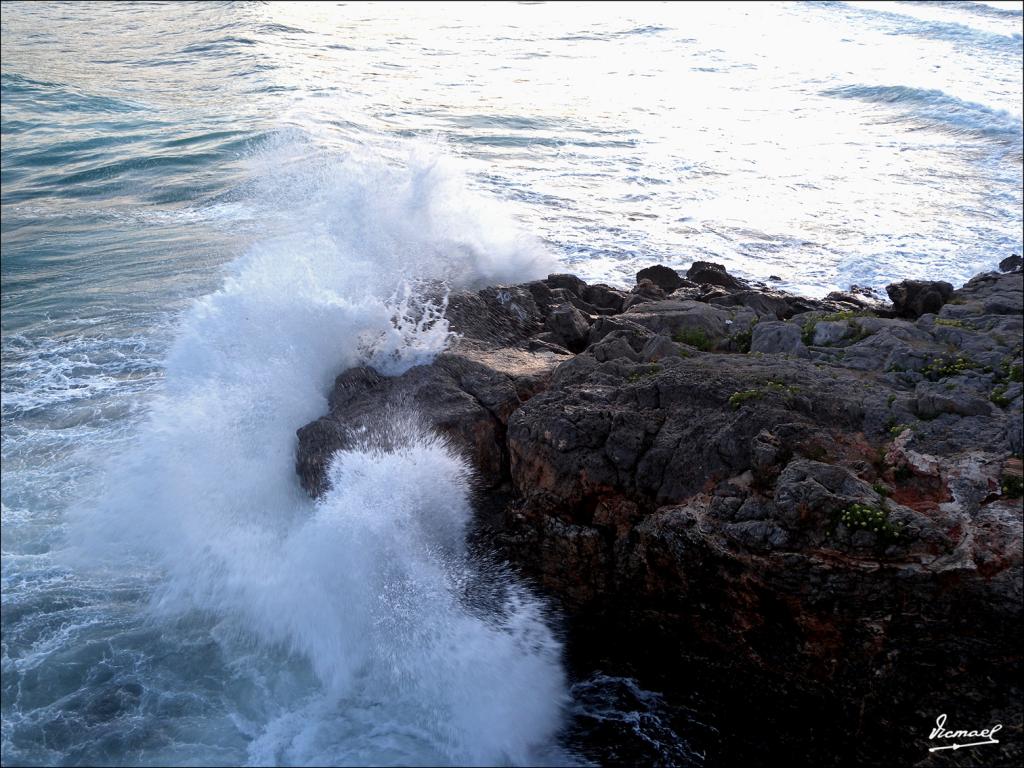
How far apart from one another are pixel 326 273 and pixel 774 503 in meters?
7.25

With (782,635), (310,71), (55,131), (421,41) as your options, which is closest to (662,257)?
(782,635)

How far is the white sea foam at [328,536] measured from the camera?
24.6 feet

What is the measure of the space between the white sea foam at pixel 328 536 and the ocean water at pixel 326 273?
32 millimetres

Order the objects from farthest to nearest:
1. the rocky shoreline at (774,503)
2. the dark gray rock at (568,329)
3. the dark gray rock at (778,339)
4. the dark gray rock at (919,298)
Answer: the dark gray rock at (568,329) < the dark gray rock at (919,298) < the dark gray rock at (778,339) < the rocky shoreline at (774,503)

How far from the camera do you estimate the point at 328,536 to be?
337 inches

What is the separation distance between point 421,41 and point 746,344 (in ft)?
94.2

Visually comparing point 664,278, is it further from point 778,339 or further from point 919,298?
point 778,339

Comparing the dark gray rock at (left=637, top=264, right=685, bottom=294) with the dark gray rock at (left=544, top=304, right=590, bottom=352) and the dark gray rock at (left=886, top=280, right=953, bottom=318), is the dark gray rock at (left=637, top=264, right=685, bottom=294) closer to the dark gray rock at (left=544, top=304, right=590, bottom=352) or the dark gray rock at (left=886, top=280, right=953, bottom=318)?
the dark gray rock at (left=544, top=304, right=590, bottom=352)

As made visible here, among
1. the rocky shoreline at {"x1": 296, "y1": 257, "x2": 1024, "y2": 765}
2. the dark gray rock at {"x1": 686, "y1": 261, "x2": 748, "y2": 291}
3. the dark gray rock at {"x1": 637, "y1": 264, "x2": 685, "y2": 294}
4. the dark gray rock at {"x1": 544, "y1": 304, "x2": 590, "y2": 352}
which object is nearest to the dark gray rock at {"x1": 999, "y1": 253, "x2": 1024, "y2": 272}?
the rocky shoreline at {"x1": 296, "y1": 257, "x2": 1024, "y2": 765}

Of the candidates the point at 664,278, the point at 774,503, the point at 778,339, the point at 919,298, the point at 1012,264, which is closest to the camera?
the point at 774,503

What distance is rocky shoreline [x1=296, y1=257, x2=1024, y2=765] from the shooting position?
255 inches

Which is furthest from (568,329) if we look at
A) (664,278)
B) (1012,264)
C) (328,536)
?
(1012,264)

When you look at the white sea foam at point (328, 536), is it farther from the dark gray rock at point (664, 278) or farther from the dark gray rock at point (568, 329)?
the dark gray rock at point (664, 278)

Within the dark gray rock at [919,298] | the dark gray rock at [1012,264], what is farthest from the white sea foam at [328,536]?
the dark gray rock at [1012,264]
